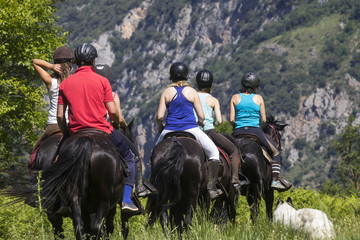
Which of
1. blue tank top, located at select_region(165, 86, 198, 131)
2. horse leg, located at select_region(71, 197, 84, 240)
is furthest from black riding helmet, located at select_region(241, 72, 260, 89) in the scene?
horse leg, located at select_region(71, 197, 84, 240)

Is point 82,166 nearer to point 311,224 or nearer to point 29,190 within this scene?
point 29,190

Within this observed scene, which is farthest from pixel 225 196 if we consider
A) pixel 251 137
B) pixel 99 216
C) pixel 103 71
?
pixel 99 216

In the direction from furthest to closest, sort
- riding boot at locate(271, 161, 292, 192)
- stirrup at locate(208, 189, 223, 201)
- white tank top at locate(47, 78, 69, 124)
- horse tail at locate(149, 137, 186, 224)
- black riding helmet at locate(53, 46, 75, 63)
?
riding boot at locate(271, 161, 292, 192) < stirrup at locate(208, 189, 223, 201) < horse tail at locate(149, 137, 186, 224) < white tank top at locate(47, 78, 69, 124) < black riding helmet at locate(53, 46, 75, 63)

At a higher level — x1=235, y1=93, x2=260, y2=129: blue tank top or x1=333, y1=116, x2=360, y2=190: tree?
x1=235, y1=93, x2=260, y2=129: blue tank top

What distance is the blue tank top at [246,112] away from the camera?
12.8 m

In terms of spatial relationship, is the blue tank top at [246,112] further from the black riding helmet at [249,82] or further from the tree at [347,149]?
the tree at [347,149]

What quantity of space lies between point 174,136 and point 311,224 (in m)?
2.79

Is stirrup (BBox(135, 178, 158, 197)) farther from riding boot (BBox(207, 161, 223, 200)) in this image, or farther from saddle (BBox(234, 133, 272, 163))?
saddle (BBox(234, 133, 272, 163))

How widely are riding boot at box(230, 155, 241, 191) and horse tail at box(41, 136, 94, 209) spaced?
473 cm

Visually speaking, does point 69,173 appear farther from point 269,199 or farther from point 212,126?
point 269,199

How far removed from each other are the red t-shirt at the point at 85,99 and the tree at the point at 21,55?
18.3 meters

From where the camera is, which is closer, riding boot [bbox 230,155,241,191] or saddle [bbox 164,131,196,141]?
saddle [bbox 164,131,196,141]

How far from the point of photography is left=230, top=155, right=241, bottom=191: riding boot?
11.3 meters

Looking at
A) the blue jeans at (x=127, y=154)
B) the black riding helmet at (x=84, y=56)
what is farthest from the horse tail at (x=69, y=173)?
the black riding helmet at (x=84, y=56)
